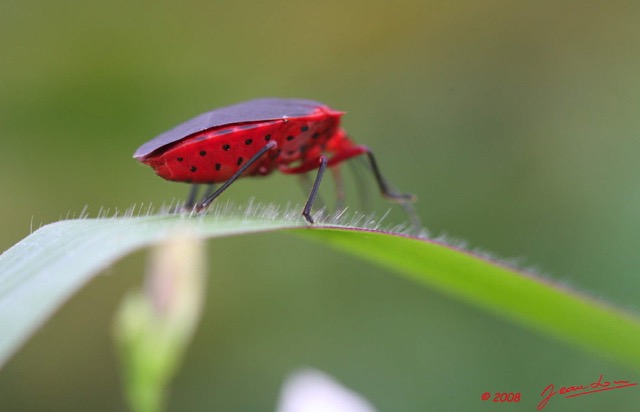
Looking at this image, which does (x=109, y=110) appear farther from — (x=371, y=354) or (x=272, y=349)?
(x=371, y=354)

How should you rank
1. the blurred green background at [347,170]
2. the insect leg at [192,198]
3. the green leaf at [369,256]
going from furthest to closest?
the blurred green background at [347,170], the insect leg at [192,198], the green leaf at [369,256]

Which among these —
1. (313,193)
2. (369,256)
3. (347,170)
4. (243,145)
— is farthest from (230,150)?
(347,170)

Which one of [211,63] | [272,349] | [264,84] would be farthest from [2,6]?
[272,349]
